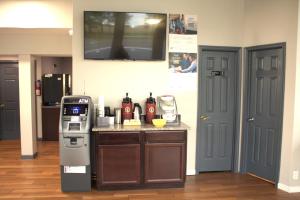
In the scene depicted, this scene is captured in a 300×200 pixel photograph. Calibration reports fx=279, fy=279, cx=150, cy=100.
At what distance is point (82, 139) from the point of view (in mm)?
3797

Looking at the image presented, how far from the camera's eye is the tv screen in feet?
13.6

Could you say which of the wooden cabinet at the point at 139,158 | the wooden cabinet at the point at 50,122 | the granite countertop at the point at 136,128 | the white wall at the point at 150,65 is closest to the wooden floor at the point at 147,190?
the wooden cabinet at the point at 139,158

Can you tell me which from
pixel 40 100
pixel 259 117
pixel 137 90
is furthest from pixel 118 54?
pixel 40 100

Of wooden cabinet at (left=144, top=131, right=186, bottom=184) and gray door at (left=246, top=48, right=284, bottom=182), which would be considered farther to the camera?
gray door at (left=246, top=48, right=284, bottom=182)

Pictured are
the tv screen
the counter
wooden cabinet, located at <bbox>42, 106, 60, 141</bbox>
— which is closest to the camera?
the counter

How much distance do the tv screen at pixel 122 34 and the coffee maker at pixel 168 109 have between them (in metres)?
0.69

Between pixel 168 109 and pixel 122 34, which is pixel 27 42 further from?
pixel 168 109

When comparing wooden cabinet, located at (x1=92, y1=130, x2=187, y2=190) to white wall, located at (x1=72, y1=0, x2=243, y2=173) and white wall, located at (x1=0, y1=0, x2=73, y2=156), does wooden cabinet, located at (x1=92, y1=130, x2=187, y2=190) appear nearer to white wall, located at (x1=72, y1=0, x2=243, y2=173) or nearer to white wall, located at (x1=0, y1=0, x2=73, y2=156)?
white wall, located at (x1=72, y1=0, x2=243, y2=173)

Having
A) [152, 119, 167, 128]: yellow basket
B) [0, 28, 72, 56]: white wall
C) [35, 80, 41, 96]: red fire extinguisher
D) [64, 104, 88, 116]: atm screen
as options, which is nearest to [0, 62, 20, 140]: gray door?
[35, 80, 41, 96]: red fire extinguisher

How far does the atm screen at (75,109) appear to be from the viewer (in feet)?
12.7

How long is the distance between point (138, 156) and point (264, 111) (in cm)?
213

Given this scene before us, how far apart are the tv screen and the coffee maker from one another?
69 centimetres

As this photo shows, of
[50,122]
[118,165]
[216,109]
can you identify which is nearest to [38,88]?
[50,122]

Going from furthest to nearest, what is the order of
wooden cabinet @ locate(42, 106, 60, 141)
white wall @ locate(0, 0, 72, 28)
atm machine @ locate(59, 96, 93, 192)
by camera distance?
wooden cabinet @ locate(42, 106, 60, 141), white wall @ locate(0, 0, 72, 28), atm machine @ locate(59, 96, 93, 192)
